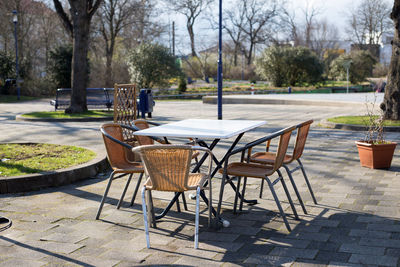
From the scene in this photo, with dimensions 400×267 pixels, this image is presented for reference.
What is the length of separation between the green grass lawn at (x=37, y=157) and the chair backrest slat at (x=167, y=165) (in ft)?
9.48

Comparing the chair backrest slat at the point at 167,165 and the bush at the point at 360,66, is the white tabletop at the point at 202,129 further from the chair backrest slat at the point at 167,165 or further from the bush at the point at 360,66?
the bush at the point at 360,66

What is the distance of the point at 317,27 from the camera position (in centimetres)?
6856

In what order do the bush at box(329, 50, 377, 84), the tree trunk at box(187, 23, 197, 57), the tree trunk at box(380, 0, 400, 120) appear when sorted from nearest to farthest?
the tree trunk at box(380, 0, 400, 120) → the bush at box(329, 50, 377, 84) → the tree trunk at box(187, 23, 197, 57)

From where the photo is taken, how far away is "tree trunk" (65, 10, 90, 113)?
16141 mm

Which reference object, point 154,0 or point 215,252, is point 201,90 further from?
point 215,252

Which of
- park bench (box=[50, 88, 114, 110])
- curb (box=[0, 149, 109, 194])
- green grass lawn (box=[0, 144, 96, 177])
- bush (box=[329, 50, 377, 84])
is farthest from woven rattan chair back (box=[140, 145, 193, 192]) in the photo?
bush (box=[329, 50, 377, 84])

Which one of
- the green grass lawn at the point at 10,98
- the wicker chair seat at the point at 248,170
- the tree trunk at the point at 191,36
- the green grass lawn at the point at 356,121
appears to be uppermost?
the tree trunk at the point at 191,36

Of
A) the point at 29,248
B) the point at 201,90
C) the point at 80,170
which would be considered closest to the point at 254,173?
the point at 29,248

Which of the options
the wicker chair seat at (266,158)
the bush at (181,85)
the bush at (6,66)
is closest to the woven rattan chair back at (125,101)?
the wicker chair seat at (266,158)

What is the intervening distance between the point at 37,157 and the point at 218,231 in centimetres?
420

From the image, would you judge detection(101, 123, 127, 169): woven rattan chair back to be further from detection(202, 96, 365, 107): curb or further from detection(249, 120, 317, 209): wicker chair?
detection(202, 96, 365, 107): curb

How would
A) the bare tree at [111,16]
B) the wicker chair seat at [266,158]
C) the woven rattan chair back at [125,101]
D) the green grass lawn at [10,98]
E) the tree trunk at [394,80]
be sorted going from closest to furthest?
1. the wicker chair seat at [266,158]
2. the woven rattan chair back at [125,101]
3. the tree trunk at [394,80]
4. the green grass lawn at [10,98]
5. the bare tree at [111,16]

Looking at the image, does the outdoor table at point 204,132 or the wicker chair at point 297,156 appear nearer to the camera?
the outdoor table at point 204,132

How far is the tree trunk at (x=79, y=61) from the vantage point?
1614 cm
